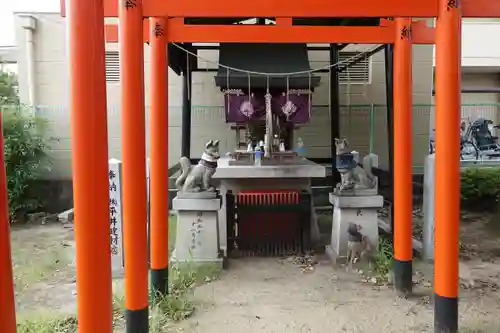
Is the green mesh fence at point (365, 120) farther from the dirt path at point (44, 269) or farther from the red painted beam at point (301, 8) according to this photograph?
the red painted beam at point (301, 8)

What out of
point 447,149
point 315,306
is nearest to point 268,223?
point 315,306

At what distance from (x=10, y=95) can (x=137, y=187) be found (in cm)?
687

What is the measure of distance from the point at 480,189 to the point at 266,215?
5469mm

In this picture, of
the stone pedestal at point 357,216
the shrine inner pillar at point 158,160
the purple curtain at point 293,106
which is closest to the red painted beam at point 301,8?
the shrine inner pillar at point 158,160

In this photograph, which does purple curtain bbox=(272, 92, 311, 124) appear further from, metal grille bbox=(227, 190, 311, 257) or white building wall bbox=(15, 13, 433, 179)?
white building wall bbox=(15, 13, 433, 179)

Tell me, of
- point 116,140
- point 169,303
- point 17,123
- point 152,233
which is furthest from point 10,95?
point 169,303

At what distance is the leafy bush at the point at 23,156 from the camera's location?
7.92 m

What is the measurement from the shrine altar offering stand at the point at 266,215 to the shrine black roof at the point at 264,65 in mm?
1422

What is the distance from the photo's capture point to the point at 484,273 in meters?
5.05

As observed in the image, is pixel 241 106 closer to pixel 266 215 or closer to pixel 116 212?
pixel 266 215

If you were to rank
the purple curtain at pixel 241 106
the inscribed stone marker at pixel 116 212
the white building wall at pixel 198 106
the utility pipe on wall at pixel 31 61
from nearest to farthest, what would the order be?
the inscribed stone marker at pixel 116 212 < the purple curtain at pixel 241 106 < the utility pipe on wall at pixel 31 61 < the white building wall at pixel 198 106

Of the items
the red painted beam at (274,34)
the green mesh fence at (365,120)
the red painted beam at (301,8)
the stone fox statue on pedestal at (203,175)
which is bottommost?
the stone fox statue on pedestal at (203,175)

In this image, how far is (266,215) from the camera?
18.8 feet

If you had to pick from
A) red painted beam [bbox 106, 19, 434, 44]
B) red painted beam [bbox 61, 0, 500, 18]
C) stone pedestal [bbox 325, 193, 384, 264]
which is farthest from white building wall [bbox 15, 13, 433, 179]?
red painted beam [bbox 61, 0, 500, 18]
